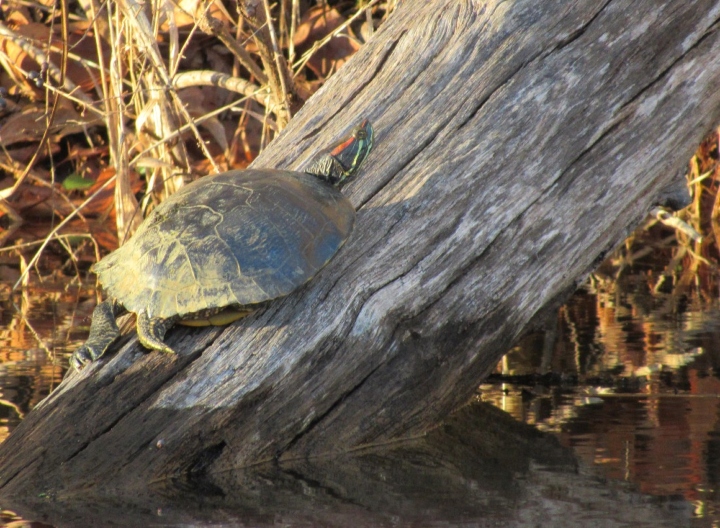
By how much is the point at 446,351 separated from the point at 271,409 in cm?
52

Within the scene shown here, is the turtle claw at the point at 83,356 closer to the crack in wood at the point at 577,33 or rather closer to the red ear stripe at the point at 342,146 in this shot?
the red ear stripe at the point at 342,146

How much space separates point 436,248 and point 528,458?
624mm

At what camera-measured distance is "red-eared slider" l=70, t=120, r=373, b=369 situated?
2.34 meters

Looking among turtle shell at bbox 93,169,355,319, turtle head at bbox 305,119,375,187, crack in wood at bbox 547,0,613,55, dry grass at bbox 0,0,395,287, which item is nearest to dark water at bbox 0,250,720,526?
turtle shell at bbox 93,169,355,319

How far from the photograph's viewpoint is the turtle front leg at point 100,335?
7.81 ft

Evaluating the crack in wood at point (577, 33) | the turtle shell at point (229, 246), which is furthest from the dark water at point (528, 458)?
the crack in wood at point (577, 33)

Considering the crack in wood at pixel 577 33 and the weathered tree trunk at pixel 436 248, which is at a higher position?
the crack in wood at pixel 577 33

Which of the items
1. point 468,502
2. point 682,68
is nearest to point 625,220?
point 682,68

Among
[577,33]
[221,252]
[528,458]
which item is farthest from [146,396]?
[577,33]

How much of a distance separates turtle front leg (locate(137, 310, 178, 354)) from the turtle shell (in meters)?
0.02

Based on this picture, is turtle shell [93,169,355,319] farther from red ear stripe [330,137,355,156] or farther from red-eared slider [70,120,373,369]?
red ear stripe [330,137,355,156]

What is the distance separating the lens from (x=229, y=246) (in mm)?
2385

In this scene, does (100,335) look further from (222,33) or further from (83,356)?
(222,33)

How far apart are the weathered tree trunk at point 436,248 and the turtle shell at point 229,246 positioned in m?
0.10
